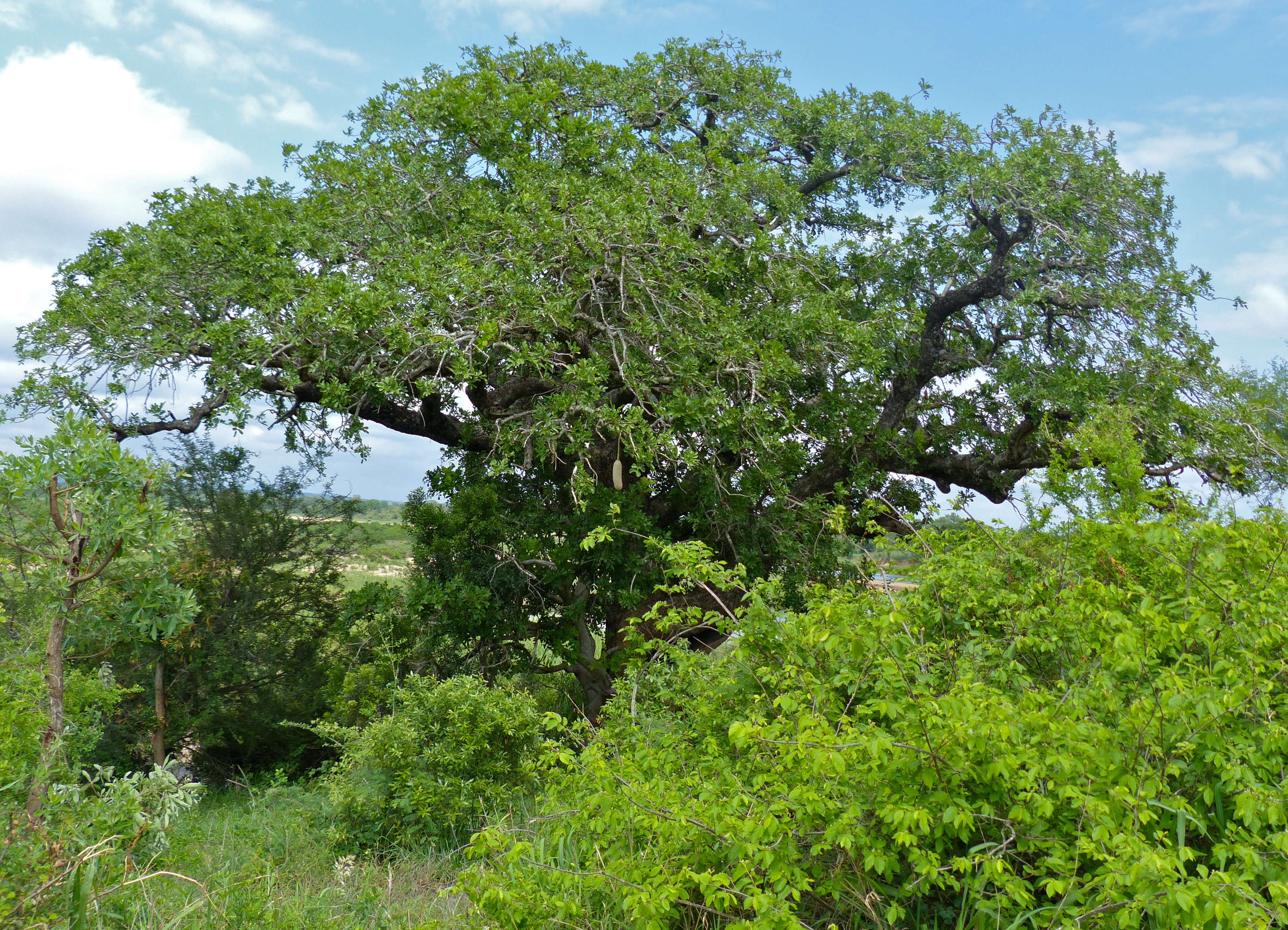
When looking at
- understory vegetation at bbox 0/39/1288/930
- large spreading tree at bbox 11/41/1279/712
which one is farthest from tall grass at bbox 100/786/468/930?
large spreading tree at bbox 11/41/1279/712

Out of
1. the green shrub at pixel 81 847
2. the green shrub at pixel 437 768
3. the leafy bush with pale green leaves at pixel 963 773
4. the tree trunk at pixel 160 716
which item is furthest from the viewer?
the tree trunk at pixel 160 716

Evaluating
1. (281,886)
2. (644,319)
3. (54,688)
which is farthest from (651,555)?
(54,688)

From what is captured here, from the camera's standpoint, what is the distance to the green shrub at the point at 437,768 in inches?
265

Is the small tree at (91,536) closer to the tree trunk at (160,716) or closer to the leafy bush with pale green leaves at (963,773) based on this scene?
the leafy bush with pale green leaves at (963,773)

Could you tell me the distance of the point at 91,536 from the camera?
475 centimetres

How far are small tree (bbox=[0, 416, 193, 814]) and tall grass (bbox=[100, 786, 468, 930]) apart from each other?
1.05 m

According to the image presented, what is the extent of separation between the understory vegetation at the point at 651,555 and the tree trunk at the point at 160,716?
23 centimetres

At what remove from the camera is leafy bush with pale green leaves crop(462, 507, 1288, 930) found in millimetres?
2939

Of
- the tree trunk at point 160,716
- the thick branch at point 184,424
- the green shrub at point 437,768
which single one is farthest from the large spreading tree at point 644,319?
the tree trunk at point 160,716

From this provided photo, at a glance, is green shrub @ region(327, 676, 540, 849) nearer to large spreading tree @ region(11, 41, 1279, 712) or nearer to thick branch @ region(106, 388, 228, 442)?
large spreading tree @ region(11, 41, 1279, 712)

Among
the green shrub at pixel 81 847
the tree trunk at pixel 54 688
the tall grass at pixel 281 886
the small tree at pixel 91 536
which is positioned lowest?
the tall grass at pixel 281 886

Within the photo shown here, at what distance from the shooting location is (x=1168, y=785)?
3.54 metres

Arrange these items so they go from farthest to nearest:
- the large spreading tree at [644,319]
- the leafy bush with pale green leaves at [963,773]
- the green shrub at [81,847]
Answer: the large spreading tree at [644,319] < the green shrub at [81,847] < the leafy bush with pale green leaves at [963,773]

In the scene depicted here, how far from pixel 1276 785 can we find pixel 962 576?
5.97 feet
